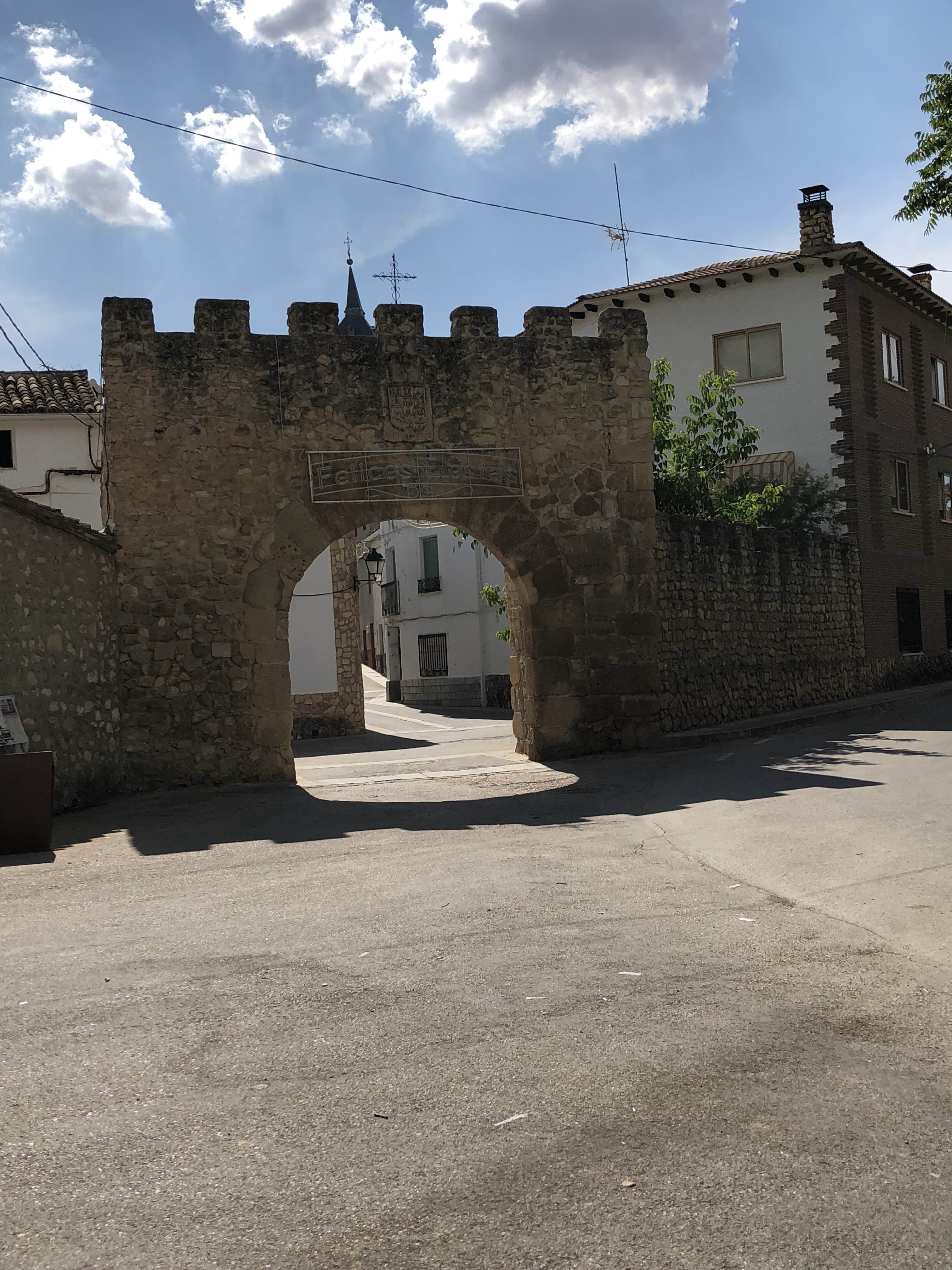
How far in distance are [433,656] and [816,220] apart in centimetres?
1669

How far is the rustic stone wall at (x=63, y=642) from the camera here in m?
9.71

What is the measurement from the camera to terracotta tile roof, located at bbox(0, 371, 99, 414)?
26031 millimetres

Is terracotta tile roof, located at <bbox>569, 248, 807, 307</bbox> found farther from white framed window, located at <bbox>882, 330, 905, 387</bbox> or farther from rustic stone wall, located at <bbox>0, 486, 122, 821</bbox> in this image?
rustic stone wall, located at <bbox>0, 486, 122, 821</bbox>

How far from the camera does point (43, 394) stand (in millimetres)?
26375

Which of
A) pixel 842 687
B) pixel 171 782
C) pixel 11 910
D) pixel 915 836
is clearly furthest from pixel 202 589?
pixel 842 687

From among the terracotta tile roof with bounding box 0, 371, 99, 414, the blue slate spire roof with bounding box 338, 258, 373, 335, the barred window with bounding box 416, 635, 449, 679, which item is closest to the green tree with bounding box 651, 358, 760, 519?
the terracotta tile roof with bounding box 0, 371, 99, 414

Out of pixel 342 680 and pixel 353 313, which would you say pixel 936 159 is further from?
pixel 353 313

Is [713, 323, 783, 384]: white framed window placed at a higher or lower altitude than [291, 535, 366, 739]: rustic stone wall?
higher

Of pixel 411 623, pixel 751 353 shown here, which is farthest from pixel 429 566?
pixel 751 353

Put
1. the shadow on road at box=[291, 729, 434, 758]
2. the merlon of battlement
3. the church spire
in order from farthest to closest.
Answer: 1. the church spire
2. the shadow on road at box=[291, 729, 434, 758]
3. the merlon of battlement

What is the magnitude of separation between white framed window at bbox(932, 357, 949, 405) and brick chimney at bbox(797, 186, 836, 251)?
5.10m

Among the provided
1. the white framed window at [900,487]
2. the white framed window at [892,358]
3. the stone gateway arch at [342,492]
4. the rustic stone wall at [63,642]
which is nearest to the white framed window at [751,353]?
the white framed window at [892,358]

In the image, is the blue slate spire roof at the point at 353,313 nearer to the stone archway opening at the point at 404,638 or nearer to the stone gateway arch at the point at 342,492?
the stone archway opening at the point at 404,638

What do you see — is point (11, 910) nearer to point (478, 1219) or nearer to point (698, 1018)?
point (698, 1018)
